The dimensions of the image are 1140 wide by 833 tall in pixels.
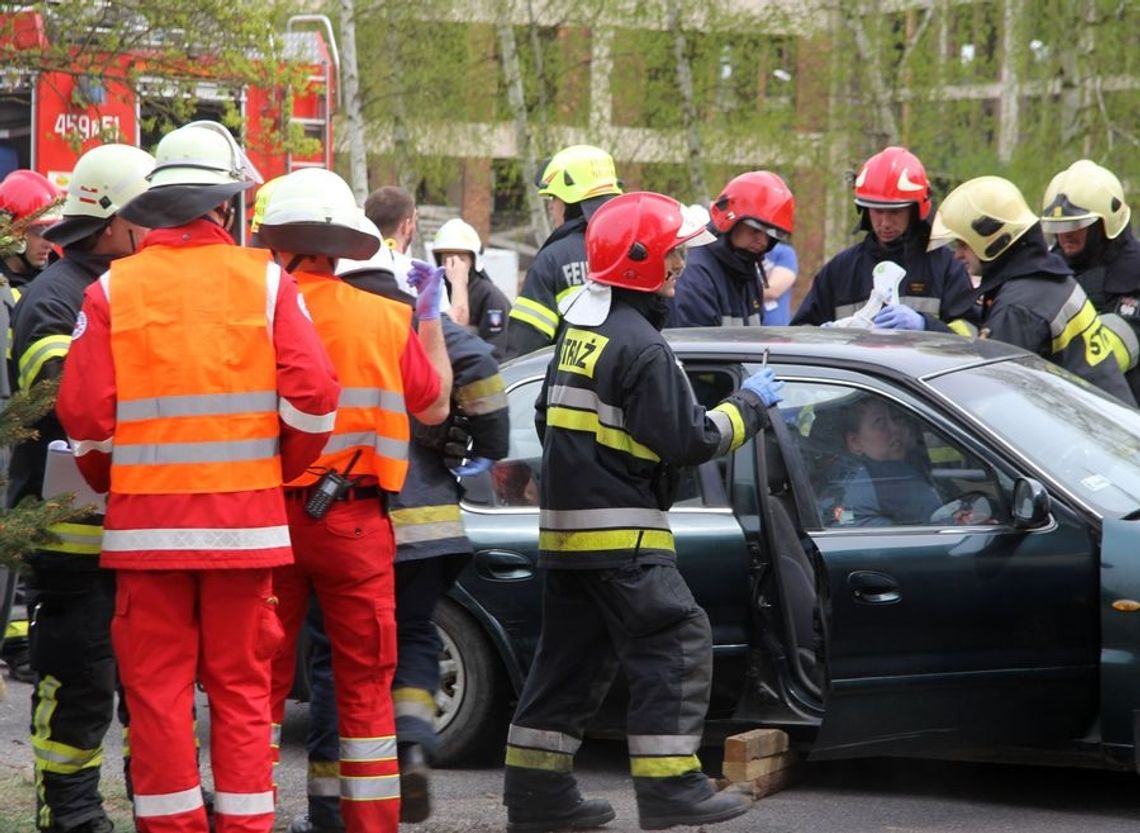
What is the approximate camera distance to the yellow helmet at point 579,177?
7930mm

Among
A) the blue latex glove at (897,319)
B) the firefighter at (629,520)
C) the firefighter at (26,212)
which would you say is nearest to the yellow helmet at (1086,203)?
the blue latex glove at (897,319)

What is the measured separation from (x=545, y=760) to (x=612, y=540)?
2.46 feet

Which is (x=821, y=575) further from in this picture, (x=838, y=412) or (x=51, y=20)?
(x=51, y=20)

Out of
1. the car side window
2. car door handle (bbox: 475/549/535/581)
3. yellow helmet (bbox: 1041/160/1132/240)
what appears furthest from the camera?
yellow helmet (bbox: 1041/160/1132/240)

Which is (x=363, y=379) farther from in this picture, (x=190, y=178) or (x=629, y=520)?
(x=629, y=520)

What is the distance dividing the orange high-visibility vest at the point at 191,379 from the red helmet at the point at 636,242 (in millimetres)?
1203

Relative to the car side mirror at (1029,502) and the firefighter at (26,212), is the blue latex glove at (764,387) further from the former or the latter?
the firefighter at (26,212)

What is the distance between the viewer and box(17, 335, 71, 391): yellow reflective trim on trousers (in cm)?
507

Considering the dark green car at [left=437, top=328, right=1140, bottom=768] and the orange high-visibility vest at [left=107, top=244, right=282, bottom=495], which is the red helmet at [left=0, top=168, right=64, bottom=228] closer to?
the dark green car at [left=437, top=328, right=1140, bottom=768]

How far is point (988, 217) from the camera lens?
23.9 feet

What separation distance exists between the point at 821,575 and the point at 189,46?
17.9ft

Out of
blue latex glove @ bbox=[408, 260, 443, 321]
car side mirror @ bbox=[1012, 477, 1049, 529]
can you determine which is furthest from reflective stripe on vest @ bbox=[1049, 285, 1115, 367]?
blue latex glove @ bbox=[408, 260, 443, 321]

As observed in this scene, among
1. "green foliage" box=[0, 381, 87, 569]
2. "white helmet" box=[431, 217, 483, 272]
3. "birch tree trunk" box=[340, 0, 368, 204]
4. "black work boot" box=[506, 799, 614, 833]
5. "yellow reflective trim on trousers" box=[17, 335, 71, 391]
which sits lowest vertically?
"black work boot" box=[506, 799, 614, 833]

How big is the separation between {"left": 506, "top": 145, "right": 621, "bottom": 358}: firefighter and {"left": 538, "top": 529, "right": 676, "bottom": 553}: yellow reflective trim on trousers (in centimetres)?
273
